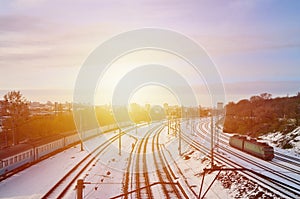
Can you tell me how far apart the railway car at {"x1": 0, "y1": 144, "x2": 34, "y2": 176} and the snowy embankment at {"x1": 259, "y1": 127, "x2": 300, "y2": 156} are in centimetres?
2616

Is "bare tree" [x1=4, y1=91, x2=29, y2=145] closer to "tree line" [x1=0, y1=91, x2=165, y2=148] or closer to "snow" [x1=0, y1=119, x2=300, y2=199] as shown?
"tree line" [x1=0, y1=91, x2=165, y2=148]

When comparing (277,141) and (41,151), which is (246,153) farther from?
(41,151)

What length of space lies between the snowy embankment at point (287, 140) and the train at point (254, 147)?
4.76 meters

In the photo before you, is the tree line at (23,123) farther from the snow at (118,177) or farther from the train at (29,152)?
the snow at (118,177)

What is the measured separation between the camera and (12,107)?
5147 cm

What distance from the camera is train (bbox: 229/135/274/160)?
31625 mm

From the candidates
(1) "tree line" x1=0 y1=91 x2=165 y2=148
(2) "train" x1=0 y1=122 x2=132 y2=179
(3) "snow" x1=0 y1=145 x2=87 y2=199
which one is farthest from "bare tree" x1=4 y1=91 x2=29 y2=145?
(3) "snow" x1=0 y1=145 x2=87 y2=199

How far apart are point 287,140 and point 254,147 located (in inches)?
423

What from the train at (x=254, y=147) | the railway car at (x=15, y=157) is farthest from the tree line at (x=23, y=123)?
the train at (x=254, y=147)

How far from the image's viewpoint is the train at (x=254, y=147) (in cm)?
3162

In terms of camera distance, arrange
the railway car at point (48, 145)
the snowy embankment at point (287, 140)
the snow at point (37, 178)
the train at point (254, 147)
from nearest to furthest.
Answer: the snow at point (37, 178) → the train at point (254, 147) → the railway car at point (48, 145) → the snowy embankment at point (287, 140)

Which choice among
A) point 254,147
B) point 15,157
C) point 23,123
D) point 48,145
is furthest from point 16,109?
point 254,147

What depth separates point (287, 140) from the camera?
43062 mm

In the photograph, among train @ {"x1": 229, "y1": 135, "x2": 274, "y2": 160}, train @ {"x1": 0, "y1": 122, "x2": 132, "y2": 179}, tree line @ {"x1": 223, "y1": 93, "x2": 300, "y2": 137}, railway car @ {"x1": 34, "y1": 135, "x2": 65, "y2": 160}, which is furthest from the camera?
tree line @ {"x1": 223, "y1": 93, "x2": 300, "y2": 137}
